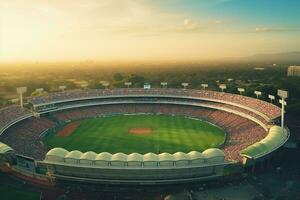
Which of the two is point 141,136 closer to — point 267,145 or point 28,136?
point 28,136

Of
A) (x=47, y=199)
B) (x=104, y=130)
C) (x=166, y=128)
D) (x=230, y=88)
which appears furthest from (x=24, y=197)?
(x=230, y=88)

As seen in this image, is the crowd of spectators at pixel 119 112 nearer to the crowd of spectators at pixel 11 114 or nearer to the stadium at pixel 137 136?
the crowd of spectators at pixel 11 114

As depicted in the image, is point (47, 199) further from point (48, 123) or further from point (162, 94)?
point (162, 94)

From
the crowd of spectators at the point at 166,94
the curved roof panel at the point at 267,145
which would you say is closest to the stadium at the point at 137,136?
the curved roof panel at the point at 267,145

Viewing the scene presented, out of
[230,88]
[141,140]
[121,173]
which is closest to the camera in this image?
[121,173]

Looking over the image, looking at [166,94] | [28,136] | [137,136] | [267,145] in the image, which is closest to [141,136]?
[137,136]

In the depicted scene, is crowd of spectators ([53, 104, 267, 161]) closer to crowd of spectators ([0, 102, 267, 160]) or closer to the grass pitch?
crowd of spectators ([0, 102, 267, 160])

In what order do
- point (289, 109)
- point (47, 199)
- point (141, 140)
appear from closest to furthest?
point (47, 199) → point (141, 140) → point (289, 109)
